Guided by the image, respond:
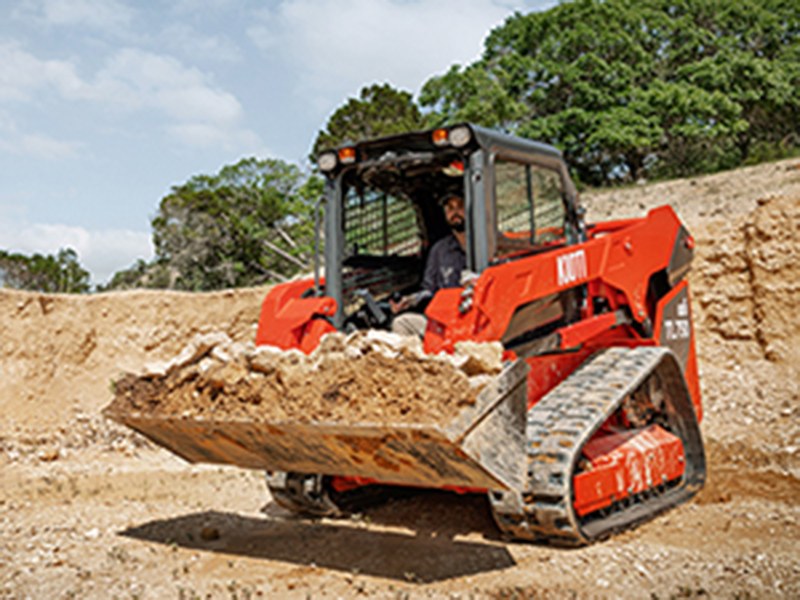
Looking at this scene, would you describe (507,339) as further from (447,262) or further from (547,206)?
(547,206)

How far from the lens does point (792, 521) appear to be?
532cm

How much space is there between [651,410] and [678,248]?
4.97 ft

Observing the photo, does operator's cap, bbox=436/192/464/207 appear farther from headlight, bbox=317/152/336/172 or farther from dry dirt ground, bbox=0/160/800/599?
dry dirt ground, bbox=0/160/800/599

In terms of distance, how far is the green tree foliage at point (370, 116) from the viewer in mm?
26016

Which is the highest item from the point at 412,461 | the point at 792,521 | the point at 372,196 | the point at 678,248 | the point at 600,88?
the point at 600,88

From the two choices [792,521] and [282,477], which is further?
[282,477]

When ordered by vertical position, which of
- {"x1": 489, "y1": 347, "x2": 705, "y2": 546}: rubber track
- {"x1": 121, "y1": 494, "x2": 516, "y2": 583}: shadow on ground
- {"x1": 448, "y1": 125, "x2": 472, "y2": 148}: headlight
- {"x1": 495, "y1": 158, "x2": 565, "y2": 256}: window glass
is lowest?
{"x1": 121, "y1": 494, "x2": 516, "y2": 583}: shadow on ground

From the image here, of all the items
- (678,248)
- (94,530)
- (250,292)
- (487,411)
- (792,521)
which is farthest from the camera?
(250,292)

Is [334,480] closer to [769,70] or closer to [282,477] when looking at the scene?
[282,477]

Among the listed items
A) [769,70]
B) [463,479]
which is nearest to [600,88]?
[769,70]

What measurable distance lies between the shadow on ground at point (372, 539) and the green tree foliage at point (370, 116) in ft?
67.7

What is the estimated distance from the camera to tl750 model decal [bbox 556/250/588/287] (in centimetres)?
526

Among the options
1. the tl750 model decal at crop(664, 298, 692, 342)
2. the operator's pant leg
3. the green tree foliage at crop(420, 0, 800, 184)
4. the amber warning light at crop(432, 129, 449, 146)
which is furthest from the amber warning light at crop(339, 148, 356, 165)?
the green tree foliage at crop(420, 0, 800, 184)

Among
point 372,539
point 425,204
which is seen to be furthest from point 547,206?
point 372,539
